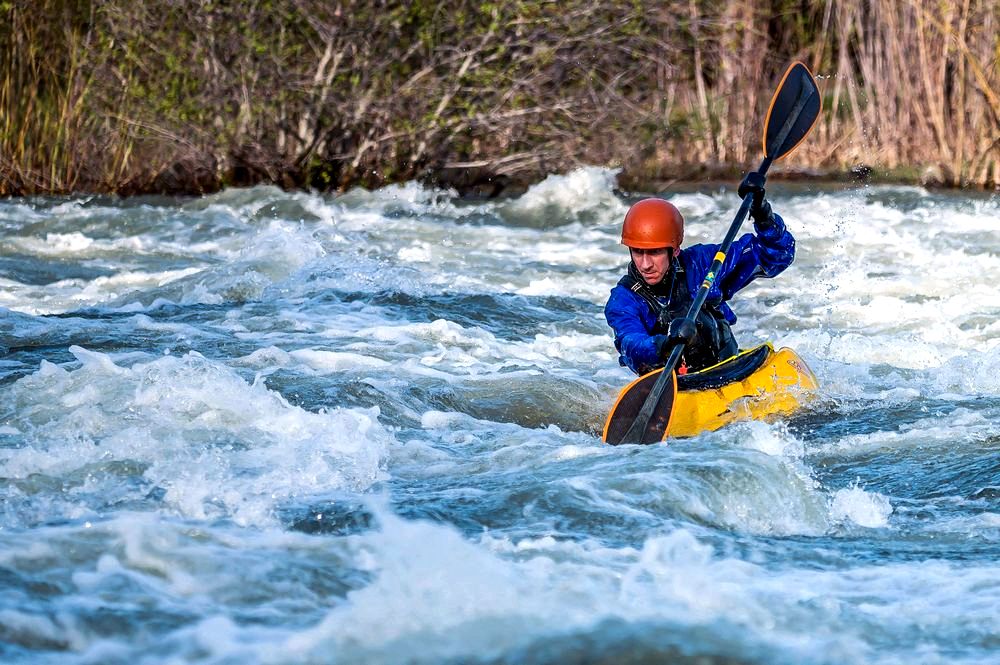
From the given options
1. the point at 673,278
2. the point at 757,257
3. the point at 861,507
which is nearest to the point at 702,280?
the point at 673,278

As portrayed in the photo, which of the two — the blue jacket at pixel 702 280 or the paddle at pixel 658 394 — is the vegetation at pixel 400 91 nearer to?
the paddle at pixel 658 394

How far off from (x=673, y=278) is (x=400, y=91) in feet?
23.5

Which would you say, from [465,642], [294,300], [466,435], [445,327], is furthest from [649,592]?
[294,300]

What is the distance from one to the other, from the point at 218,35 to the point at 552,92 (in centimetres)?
297

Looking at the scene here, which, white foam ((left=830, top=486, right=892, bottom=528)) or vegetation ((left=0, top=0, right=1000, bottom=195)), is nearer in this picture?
white foam ((left=830, top=486, right=892, bottom=528))

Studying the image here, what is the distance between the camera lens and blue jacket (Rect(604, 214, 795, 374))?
531 cm

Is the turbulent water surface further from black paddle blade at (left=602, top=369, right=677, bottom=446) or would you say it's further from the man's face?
the man's face

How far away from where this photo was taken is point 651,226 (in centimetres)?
534

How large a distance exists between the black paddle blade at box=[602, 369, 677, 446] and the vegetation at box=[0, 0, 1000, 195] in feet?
24.4

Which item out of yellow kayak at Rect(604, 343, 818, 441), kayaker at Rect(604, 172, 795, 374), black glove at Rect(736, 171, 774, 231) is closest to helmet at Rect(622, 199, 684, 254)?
kayaker at Rect(604, 172, 795, 374)

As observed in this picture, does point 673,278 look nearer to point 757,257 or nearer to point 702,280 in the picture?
point 702,280

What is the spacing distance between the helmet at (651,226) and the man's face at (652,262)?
0.04 metres

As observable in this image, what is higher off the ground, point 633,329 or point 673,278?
point 673,278

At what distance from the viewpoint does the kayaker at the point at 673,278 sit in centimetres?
534
